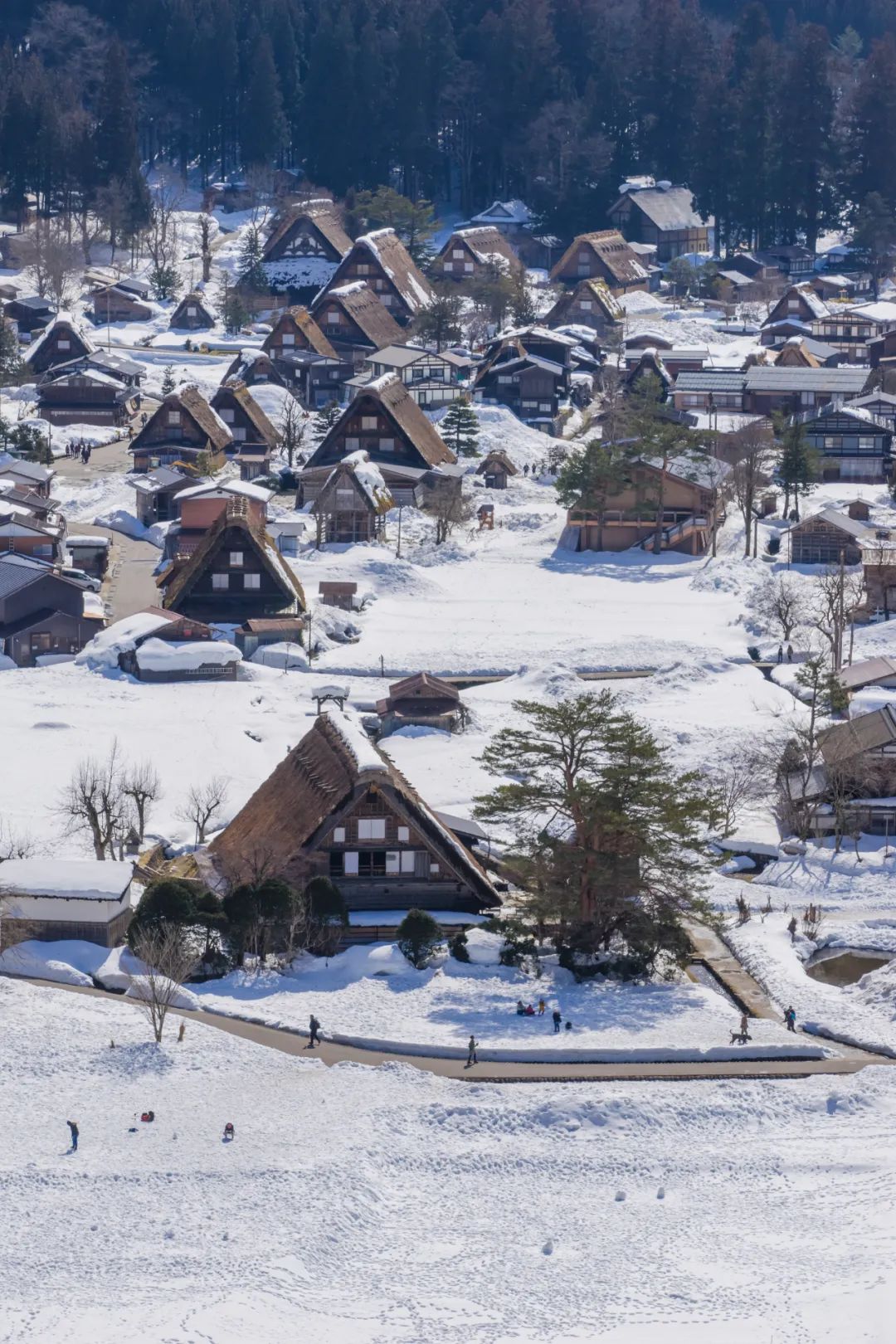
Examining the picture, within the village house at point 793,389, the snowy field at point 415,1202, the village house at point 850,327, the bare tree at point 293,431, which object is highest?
the village house at point 850,327

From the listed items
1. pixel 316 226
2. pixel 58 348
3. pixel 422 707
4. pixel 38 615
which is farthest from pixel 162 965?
pixel 316 226

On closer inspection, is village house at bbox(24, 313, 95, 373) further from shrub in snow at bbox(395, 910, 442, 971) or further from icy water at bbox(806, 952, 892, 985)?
icy water at bbox(806, 952, 892, 985)

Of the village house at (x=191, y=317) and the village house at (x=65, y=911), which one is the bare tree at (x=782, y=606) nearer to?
the village house at (x=65, y=911)

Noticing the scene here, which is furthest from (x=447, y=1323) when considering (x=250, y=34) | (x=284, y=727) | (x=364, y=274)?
(x=250, y=34)

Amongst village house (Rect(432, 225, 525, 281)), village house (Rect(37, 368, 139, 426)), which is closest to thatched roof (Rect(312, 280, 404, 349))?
village house (Rect(432, 225, 525, 281))

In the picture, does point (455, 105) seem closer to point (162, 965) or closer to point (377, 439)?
point (377, 439)

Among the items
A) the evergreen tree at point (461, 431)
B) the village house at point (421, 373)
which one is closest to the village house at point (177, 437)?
the village house at point (421, 373)
